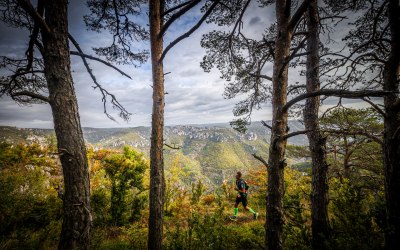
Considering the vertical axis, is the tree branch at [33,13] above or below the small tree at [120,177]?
above

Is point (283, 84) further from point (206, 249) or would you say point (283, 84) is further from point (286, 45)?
point (206, 249)

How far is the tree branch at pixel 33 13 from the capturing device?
8.41ft

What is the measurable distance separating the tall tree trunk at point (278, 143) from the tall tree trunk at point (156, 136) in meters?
2.21

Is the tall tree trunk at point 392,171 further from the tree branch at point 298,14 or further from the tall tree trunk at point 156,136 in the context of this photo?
the tall tree trunk at point 156,136

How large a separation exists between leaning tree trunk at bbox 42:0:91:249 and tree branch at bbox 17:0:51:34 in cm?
10

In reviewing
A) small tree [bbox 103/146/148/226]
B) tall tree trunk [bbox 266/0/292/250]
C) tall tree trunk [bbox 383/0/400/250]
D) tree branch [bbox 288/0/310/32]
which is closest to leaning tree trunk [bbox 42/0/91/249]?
tall tree trunk [bbox 266/0/292/250]

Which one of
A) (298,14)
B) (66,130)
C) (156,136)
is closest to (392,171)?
(298,14)

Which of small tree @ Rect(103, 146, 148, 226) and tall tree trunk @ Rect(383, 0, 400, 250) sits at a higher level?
tall tree trunk @ Rect(383, 0, 400, 250)

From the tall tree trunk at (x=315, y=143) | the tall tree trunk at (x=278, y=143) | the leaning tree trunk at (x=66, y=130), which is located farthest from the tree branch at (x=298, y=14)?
the leaning tree trunk at (x=66, y=130)

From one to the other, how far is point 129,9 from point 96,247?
589 cm

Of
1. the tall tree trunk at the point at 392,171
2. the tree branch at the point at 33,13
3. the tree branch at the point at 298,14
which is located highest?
the tree branch at the point at 298,14

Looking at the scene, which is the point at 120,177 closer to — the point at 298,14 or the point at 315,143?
the point at 315,143

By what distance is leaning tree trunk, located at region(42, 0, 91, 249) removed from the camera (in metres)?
2.90

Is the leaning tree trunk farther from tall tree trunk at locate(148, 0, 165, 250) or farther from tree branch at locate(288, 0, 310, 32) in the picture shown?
tree branch at locate(288, 0, 310, 32)
